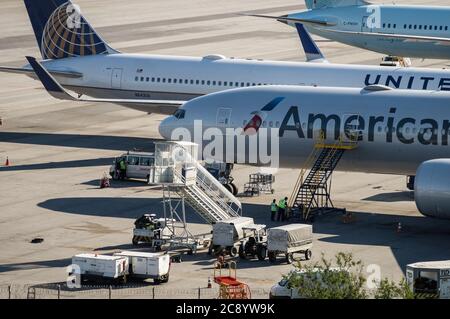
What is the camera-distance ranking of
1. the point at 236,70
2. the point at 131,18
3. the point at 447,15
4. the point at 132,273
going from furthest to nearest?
the point at 131,18 < the point at 447,15 < the point at 236,70 < the point at 132,273

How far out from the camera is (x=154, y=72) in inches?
3342

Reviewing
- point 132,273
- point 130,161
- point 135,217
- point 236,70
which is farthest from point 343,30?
point 132,273

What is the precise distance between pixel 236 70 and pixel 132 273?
32.6 meters

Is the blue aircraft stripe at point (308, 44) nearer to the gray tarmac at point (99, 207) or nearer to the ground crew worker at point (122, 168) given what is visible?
the gray tarmac at point (99, 207)

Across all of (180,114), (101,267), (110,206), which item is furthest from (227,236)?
(180,114)

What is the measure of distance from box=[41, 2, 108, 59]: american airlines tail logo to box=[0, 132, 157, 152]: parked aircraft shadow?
5.96m

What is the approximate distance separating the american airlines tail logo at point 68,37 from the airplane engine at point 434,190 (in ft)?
115

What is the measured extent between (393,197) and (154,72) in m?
21.8

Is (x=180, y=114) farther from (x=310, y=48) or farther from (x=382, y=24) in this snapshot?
(x=382, y=24)

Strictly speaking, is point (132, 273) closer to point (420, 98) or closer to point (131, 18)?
point (420, 98)

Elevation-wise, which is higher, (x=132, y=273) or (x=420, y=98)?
(x=420, y=98)

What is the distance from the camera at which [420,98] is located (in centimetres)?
6475

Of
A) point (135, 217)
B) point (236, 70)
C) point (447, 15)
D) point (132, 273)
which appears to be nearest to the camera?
point (132, 273)
